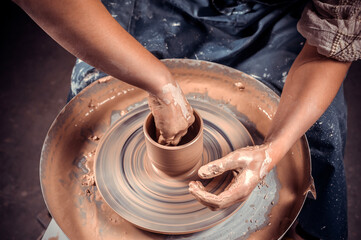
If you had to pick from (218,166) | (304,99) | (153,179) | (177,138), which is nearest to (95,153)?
(153,179)

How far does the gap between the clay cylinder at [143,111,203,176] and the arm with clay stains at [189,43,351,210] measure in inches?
3.9

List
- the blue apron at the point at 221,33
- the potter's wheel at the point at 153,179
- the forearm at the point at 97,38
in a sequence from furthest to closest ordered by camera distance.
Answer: the blue apron at the point at 221,33 → the potter's wheel at the point at 153,179 → the forearm at the point at 97,38

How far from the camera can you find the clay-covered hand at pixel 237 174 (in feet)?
3.52

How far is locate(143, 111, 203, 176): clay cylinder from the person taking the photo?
110 cm

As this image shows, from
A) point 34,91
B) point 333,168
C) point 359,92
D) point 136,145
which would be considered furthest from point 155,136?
point 359,92

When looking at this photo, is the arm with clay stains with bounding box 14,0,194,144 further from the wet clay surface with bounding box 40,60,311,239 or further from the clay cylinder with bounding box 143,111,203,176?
the wet clay surface with bounding box 40,60,311,239

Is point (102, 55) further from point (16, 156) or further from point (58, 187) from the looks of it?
point (16, 156)

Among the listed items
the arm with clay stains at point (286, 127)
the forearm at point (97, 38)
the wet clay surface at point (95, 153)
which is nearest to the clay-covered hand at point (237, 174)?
the arm with clay stains at point (286, 127)

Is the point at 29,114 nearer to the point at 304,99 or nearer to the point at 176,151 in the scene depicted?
the point at 176,151

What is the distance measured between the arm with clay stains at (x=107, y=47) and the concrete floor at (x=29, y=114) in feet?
4.88

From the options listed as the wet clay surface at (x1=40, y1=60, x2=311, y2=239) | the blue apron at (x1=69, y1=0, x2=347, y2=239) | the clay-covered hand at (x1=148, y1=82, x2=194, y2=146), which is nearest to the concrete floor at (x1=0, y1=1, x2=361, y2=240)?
the wet clay surface at (x1=40, y1=60, x2=311, y2=239)

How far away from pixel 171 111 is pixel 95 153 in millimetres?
498

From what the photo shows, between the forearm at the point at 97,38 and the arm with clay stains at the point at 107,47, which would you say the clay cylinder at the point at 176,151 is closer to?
the arm with clay stains at the point at 107,47

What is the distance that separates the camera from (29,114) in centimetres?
282
